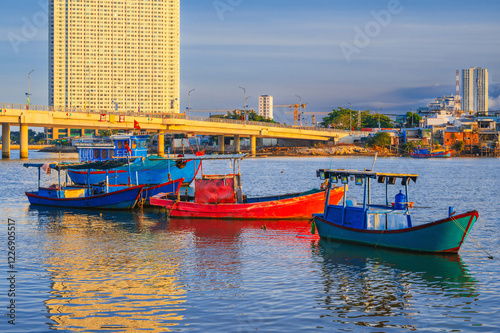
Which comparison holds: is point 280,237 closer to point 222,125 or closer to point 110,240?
point 110,240

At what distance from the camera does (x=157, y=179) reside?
49.9 m

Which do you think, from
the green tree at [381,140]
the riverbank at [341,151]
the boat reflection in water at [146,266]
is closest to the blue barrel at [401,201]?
the boat reflection in water at [146,266]

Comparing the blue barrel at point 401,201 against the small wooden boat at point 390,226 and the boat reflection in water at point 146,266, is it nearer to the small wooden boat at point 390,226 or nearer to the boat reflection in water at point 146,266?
the small wooden boat at point 390,226

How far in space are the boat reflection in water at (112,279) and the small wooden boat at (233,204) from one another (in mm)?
3507

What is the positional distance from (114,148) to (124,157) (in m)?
2.12

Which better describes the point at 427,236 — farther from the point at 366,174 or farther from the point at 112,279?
the point at 112,279

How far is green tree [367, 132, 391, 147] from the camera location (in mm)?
166625

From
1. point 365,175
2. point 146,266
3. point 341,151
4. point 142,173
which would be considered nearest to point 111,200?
point 142,173

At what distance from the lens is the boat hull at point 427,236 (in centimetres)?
2234

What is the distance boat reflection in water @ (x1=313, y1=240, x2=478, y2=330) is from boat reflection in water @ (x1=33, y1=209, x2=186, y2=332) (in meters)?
4.79

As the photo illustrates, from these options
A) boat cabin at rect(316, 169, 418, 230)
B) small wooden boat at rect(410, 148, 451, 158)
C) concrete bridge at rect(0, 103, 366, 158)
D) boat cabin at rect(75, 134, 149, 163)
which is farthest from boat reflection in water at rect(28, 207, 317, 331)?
small wooden boat at rect(410, 148, 451, 158)

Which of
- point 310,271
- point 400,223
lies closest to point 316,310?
point 310,271

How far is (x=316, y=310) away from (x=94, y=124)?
101m

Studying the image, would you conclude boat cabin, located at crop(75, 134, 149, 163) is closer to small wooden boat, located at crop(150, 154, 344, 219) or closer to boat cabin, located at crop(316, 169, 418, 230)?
small wooden boat, located at crop(150, 154, 344, 219)
